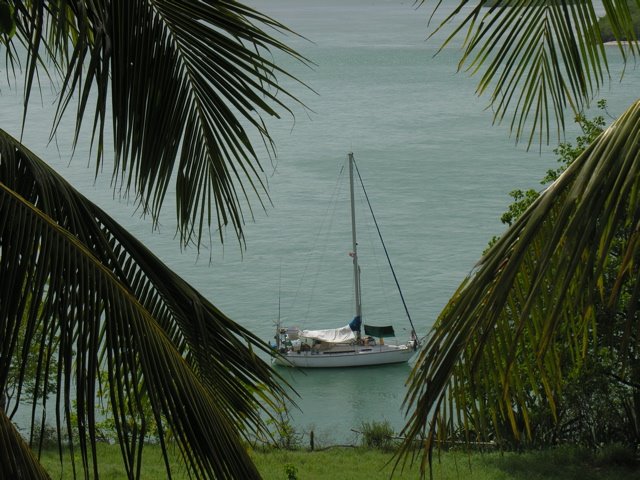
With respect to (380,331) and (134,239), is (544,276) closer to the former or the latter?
(134,239)

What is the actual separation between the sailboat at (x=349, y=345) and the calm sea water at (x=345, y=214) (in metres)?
0.45

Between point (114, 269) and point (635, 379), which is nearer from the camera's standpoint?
point (114, 269)

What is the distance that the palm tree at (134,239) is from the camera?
108 inches

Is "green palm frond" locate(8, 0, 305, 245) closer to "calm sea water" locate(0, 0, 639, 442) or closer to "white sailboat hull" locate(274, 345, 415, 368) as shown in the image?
"calm sea water" locate(0, 0, 639, 442)

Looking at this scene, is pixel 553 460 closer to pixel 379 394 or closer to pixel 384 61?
pixel 379 394

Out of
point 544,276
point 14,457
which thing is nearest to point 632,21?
point 544,276

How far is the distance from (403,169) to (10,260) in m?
51.7

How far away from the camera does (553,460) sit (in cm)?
1861

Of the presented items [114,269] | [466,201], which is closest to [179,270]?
[466,201]

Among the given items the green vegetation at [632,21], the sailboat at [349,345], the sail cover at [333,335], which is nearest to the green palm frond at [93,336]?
the green vegetation at [632,21]

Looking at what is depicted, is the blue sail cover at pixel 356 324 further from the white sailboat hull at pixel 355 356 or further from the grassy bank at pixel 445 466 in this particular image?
the grassy bank at pixel 445 466

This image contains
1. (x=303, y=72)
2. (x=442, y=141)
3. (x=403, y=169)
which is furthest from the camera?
(x=303, y=72)

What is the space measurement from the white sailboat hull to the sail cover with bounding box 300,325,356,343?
1.22 feet

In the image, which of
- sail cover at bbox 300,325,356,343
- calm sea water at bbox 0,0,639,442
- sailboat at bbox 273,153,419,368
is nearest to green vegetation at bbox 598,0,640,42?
calm sea water at bbox 0,0,639,442
